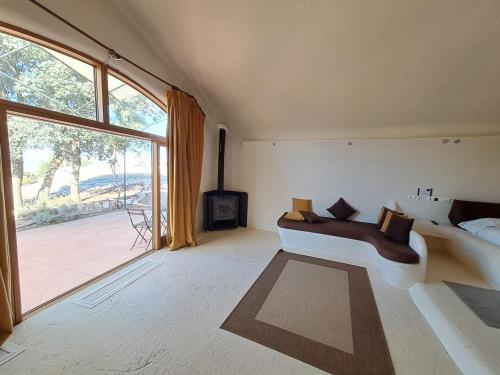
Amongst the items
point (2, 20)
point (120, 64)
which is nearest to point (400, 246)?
point (120, 64)

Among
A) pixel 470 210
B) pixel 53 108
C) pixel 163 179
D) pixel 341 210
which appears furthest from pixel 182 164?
pixel 470 210

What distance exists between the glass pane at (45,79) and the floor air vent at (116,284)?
190 cm

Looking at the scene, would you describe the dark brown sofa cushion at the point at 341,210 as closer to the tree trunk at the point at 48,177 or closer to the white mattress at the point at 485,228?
the white mattress at the point at 485,228

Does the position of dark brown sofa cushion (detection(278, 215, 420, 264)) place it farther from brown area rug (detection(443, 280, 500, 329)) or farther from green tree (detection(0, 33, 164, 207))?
green tree (detection(0, 33, 164, 207))

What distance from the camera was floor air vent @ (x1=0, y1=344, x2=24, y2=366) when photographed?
1.37 metres

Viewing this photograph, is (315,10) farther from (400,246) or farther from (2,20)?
(400,246)

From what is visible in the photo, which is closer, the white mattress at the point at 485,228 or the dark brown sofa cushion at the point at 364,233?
the dark brown sofa cushion at the point at 364,233

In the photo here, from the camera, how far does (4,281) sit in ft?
4.95

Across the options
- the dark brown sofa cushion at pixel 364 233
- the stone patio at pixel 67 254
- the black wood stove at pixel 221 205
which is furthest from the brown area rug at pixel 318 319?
the stone patio at pixel 67 254

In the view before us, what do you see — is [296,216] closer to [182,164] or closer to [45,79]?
[182,164]

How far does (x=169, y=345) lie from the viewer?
4.99 feet

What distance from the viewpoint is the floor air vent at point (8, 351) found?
53.8 inches

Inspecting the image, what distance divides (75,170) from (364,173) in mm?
4990

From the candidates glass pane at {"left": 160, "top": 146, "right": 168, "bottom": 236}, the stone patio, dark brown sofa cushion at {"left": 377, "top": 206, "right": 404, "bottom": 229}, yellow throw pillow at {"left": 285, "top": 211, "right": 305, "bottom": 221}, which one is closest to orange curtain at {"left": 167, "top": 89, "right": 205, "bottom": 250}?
glass pane at {"left": 160, "top": 146, "right": 168, "bottom": 236}
